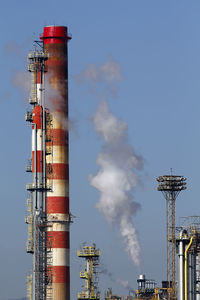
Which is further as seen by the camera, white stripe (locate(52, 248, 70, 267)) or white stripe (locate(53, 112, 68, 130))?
white stripe (locate(53, 112, 68, 130))

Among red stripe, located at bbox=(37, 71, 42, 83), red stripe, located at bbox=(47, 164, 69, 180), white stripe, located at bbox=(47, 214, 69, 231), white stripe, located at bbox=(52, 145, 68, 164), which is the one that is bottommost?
white stripe, located at bbox=(47, 214, 69, 231)

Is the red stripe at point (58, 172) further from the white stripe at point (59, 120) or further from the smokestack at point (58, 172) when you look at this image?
the white stripe at point (59, 120)

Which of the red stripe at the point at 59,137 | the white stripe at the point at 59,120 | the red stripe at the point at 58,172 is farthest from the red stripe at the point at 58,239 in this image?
the white stripe at the point at 59,120

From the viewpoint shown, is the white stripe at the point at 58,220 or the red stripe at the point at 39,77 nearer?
the red stripe at the point at 39,77

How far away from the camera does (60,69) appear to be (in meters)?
119

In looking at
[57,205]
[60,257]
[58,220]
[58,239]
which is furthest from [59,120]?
[60,257]

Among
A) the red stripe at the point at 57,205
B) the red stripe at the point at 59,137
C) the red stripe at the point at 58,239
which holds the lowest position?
the red stripe at the point at 58,239

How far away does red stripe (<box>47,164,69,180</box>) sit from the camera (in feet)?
386

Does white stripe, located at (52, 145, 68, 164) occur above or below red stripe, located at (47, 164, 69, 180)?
above

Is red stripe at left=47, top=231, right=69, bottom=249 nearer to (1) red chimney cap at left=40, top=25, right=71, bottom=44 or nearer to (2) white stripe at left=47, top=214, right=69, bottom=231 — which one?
(2) white stripe at left=47, top=214, right=69, bottom=231

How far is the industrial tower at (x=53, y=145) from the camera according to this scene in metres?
112

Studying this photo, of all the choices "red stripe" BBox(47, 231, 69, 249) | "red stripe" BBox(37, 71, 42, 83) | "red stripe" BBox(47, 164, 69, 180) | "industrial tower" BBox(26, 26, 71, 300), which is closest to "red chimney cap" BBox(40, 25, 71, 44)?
"industrial tower" BBox(26, 26, 71, 300)

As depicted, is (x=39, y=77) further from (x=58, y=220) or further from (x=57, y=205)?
(x=58, y=220)

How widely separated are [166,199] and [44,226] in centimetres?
2158
